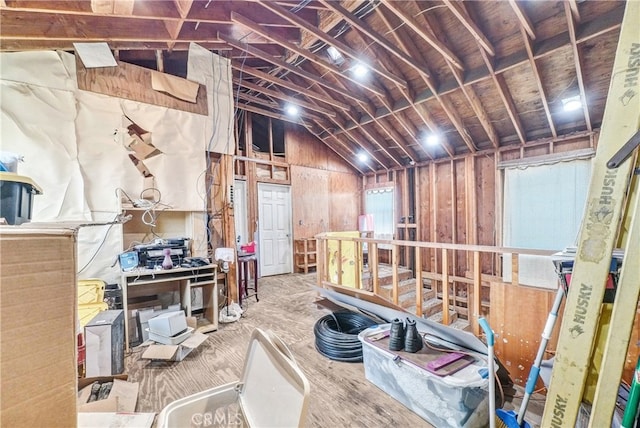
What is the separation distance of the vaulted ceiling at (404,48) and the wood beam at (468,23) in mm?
19

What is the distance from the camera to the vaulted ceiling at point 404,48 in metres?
2.77

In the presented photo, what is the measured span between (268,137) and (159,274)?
4.22 m

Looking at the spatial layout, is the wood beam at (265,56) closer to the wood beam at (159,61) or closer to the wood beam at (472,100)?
the wood beam at (159,61)

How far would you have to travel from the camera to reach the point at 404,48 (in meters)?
3.71

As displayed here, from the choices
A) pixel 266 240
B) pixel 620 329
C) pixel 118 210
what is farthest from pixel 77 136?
pixel 620 329

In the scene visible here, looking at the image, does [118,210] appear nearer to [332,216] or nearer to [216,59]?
[216,59]

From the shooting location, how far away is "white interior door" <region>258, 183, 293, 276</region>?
6.06 m

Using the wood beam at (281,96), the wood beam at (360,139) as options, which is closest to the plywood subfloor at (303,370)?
the wood beam at (281,96)

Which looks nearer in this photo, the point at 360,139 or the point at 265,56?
the point at 265,56

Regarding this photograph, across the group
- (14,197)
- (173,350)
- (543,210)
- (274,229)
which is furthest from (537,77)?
(173,350)

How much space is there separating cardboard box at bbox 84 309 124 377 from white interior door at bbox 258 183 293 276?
3737mm

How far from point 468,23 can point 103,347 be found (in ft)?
15.6

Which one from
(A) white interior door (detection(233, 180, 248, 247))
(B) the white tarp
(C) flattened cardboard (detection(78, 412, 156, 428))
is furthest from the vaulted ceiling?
(C) flattened cardboard (detection(78, 412, 156, 428))

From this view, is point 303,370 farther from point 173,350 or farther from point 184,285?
point 184,285
